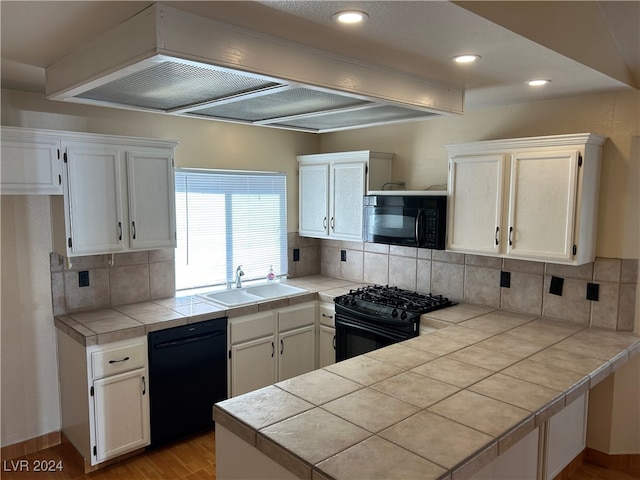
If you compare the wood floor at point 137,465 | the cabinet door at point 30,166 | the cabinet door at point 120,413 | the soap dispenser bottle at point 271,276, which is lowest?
the wood floor at point 137,465

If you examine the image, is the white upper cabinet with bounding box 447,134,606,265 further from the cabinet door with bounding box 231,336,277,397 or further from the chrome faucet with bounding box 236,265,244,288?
the chrome faucet with bounding box 236,265,244,288

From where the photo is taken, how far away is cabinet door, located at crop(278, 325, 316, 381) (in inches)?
156

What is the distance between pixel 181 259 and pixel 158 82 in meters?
2.10

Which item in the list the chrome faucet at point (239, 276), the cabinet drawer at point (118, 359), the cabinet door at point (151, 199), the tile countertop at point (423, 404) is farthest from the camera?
the chrome faucet at point (239, 276)

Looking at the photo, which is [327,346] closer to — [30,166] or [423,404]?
[423,404]

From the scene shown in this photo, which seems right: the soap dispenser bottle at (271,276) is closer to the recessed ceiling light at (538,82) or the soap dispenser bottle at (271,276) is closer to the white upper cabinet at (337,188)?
the white upper cabinet at (337,188)

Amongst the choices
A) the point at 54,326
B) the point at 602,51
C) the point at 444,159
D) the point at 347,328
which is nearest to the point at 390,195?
the point at 444,159

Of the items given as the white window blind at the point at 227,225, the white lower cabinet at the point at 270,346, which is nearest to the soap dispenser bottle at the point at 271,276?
the white window blind at the point at 227,225

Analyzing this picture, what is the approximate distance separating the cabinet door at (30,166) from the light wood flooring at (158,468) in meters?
1.83

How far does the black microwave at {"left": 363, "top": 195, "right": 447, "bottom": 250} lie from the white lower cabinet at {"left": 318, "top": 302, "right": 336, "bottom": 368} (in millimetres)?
696

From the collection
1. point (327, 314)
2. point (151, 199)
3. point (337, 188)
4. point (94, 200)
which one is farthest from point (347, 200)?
point (94, 200)

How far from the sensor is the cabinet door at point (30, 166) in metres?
2.82

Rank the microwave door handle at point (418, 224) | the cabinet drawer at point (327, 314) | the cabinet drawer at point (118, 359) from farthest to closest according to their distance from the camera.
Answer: the cabinet drawer at point (327, 314)
the microwave door handle at point (418, 224)
the cabinet drawer at point (118, 359)

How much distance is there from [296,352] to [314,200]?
1.44 m
